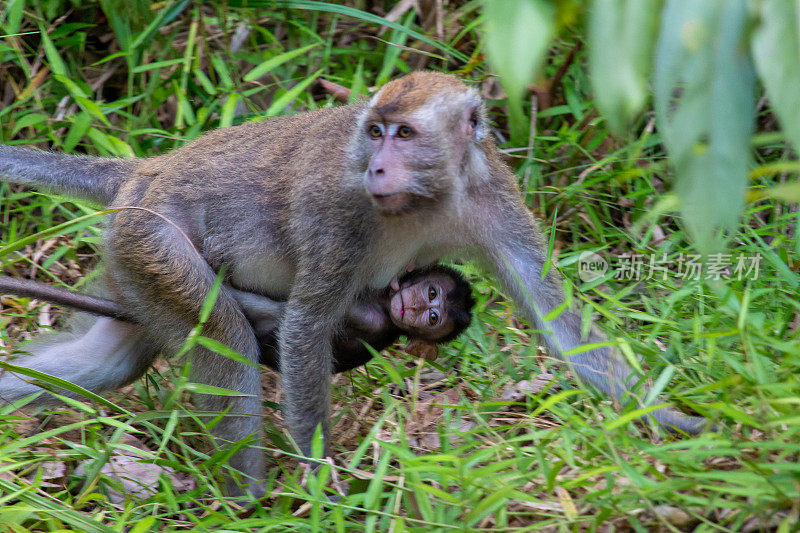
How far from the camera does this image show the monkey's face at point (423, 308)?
4273 mm

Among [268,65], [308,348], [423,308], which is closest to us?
[308,348]

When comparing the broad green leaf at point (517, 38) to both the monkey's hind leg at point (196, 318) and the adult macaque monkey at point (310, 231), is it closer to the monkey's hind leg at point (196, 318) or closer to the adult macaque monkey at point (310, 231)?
the adult macaque monkey at point (310, 231)

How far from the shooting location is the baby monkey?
4.28m

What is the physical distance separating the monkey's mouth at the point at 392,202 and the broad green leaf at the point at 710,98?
1952 mm

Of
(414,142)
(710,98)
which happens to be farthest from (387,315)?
(710,98)

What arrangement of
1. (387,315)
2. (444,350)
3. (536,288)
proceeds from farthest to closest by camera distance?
(444,350) < (387,315) < (536,288)

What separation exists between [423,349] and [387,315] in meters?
0.25

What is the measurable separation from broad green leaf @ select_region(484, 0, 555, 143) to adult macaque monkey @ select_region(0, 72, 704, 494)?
1947 millimetres

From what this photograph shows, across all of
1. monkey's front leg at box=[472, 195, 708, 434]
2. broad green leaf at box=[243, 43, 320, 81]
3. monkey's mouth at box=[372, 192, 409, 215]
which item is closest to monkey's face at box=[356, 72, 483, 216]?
monkey's mouth at box=[372, 192, 409, 215]

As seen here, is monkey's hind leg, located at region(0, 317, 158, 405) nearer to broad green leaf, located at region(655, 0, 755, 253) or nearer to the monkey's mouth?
the monkey's mouth

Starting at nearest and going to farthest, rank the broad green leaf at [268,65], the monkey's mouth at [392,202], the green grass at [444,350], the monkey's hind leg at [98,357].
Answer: the green grass at [444,350], the monkey's mouth at [392,202], the monkey's hind leg at [98,357], the broad green leaf at [268,65]

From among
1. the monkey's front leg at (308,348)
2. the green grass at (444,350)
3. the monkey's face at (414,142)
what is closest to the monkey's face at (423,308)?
the green grass at (444,350)

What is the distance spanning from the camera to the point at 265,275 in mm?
4297

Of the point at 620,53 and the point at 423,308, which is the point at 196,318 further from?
the point at 620,53
